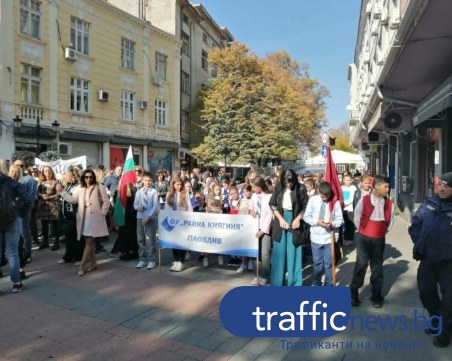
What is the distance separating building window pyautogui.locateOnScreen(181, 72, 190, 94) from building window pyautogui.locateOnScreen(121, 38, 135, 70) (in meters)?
6.73

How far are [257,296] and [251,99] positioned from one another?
26493 mm

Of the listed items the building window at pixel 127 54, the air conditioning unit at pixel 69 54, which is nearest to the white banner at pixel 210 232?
the air conditioning unit at pixel 69 54

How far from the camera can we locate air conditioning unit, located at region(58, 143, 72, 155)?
65.9ft

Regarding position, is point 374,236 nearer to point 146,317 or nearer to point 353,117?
point 146,317

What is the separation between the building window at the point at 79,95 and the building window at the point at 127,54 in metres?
3.96

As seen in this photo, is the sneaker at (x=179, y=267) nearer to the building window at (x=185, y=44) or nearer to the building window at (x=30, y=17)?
the building window at (x=30, y=17)

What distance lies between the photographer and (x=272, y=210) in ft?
19.4

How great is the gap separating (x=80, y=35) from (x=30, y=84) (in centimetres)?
474

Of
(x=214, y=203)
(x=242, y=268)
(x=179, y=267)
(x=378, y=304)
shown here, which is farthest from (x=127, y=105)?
(x=378, y=304)

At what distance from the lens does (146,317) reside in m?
4.88

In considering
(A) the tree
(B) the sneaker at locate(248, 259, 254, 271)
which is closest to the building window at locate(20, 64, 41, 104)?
(A) the tree

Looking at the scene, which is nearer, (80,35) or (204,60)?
(80,35)

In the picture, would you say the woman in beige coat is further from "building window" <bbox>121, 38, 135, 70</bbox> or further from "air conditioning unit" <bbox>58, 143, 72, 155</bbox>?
"building window" <bbox>121, 38, 135, 70</bbox>

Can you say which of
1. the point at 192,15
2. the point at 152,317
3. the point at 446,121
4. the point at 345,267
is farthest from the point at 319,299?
the point at 192,15
